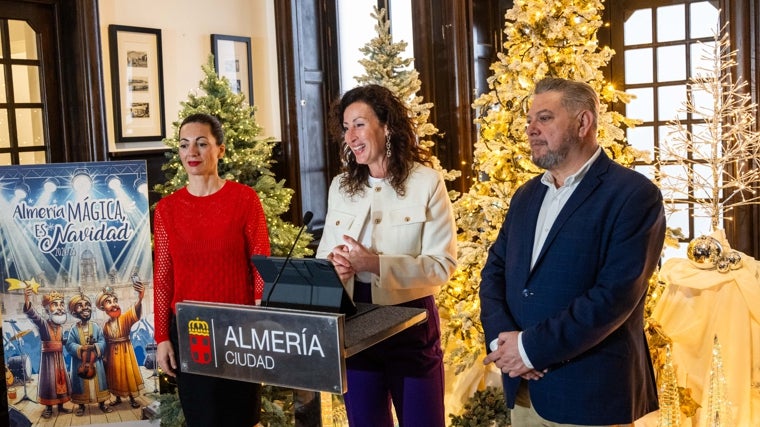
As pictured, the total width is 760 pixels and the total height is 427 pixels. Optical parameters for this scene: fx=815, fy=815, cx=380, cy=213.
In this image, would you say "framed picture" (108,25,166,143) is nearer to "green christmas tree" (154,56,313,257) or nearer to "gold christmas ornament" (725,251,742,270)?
"green christmas tree" (154,56,313,257)

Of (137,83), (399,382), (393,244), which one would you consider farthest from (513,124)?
(137,83)

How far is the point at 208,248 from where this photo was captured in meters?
2.70

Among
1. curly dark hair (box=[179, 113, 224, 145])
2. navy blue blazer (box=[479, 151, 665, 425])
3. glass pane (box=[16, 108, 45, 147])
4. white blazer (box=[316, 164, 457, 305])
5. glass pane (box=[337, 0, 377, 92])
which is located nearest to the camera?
navy blue blazer (box=[479, 151, 665, 425])

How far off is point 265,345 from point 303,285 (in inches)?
8.8

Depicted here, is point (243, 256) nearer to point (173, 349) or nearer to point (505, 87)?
point (173, 349)

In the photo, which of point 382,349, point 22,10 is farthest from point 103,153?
point 382,349

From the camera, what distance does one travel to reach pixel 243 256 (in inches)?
108

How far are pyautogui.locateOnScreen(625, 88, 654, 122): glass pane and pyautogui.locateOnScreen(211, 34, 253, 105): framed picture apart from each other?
2.75 m

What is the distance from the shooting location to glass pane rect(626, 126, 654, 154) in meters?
5.38

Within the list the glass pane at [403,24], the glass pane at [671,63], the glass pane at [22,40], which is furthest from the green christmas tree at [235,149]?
the glass pane at [671,63]

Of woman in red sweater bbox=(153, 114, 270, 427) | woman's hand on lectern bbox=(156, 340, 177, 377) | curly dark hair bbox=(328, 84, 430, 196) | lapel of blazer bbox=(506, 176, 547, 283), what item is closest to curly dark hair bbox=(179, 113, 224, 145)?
woman in red sweater bbox=(153, 114, 270, 427)

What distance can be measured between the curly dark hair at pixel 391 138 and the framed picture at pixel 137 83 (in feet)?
10.4

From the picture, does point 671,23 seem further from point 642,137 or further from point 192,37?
point 192,37

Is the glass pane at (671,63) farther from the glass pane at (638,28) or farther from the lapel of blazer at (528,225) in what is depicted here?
the lapel of blazer at (528,225)
